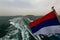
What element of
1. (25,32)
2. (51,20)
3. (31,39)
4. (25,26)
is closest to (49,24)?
(51,20)

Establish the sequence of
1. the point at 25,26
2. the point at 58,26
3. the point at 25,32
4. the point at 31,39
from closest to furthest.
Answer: the point at 58,26 → the point at 31,39 → the point at 25,32 → the point at 25,26

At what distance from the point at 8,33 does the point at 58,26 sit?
20863 mm

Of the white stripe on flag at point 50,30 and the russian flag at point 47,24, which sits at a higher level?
the russian flag at point 47,24

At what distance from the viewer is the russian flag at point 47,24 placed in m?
22.6

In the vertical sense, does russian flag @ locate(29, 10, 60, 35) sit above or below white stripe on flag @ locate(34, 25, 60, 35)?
above

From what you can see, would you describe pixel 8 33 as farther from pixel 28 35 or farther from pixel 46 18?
pixel 46 18

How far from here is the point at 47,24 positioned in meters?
23.3

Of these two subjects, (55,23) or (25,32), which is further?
(25,32)

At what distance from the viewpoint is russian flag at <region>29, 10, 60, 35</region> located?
22.6 meters

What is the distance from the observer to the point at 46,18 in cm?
2311

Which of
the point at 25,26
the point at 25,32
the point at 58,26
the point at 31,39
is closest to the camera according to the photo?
the point at 58,26

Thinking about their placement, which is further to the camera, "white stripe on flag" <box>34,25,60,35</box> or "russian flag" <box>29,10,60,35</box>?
"russian flag" <box>29,10,60,35</box>

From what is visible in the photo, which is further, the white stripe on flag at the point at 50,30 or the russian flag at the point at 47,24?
the russian flag at the point at 47,24

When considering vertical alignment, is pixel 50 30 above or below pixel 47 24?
below
